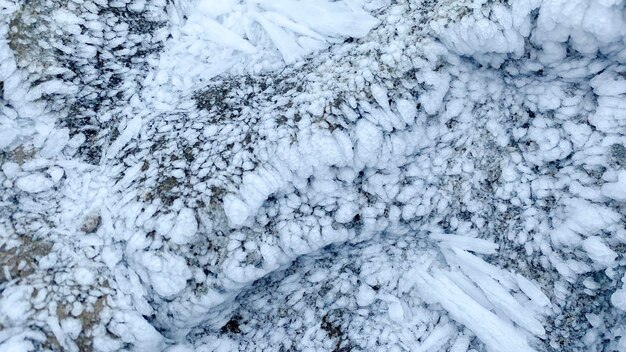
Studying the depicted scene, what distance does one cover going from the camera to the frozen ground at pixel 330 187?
1550mm

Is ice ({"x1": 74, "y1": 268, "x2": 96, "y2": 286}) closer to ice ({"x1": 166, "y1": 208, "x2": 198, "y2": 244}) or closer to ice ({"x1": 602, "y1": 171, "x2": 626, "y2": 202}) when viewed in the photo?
ice ({"x1": 166, "y1": 208, "x2": 198, "y2": 244})

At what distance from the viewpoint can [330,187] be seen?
1.65 m

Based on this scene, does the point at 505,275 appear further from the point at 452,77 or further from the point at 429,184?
the point at 452,77

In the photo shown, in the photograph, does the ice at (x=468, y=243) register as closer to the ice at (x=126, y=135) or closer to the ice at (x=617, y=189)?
the ice at (x=617, y=189)

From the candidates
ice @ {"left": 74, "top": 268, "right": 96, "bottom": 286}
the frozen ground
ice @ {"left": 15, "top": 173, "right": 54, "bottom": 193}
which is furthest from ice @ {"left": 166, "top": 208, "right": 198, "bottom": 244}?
ice @ {"left": 15, "top": 173, "right": 54, "bottom": 193}

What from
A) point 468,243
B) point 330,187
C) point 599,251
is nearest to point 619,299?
point 599,251

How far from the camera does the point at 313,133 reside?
1.60m

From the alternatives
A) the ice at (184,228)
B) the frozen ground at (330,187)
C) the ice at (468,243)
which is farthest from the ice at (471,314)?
the ice at (184,228)

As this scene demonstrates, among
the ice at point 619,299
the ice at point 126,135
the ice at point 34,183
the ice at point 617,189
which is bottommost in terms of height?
the ice at point 34,183

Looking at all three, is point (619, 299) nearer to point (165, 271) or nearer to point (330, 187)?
point (330, 187)

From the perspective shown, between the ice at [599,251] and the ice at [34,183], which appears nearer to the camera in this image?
the ice at [599,251]

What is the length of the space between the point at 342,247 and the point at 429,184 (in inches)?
13.6

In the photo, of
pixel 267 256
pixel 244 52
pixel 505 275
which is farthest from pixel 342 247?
pixel 244 52

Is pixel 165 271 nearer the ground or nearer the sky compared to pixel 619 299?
nearer the ground
